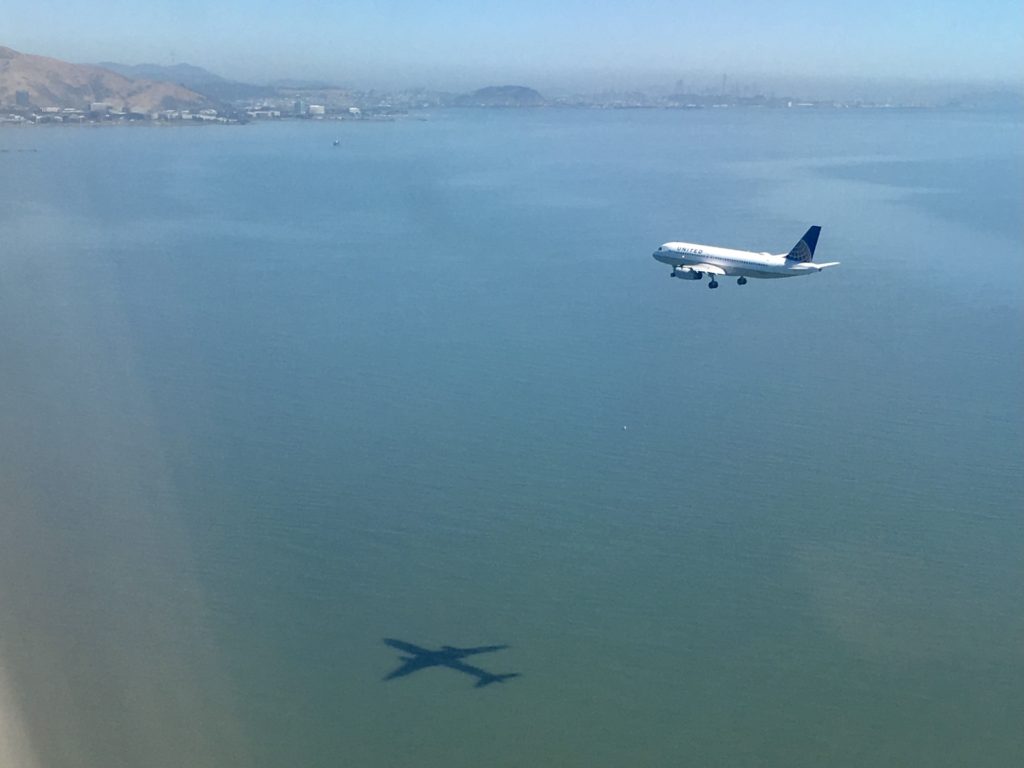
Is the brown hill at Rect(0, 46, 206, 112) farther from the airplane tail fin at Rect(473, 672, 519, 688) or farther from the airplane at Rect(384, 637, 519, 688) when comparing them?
the airplane tail fin at Rect(473, 672, 519, 688)

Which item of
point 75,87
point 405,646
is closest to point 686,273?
point 405,646

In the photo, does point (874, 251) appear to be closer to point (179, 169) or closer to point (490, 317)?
point (490, 317)

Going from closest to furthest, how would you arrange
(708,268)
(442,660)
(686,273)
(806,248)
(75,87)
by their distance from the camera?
(442,660) → (806,248) → (686,273) → (708,268) → (75,87)

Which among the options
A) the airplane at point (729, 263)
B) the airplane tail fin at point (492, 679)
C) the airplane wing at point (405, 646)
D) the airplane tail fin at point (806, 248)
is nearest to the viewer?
the airplane tail fin at point (492, 679)

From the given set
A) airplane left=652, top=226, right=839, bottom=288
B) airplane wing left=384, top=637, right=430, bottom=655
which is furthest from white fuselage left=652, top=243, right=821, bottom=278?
airplane wing left=384, top=637, right=430, bottom=655

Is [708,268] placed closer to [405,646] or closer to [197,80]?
[405,646]

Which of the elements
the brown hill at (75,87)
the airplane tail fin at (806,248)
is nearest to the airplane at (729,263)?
the airplane tail fin at (806,248)

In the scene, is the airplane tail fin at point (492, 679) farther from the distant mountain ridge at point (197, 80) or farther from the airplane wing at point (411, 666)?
the distant mountain ridge at point (197, 80)

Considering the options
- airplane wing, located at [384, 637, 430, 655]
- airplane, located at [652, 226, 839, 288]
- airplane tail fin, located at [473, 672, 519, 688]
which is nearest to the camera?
airplane tail fin, located at [473, 672, 519, 688]
